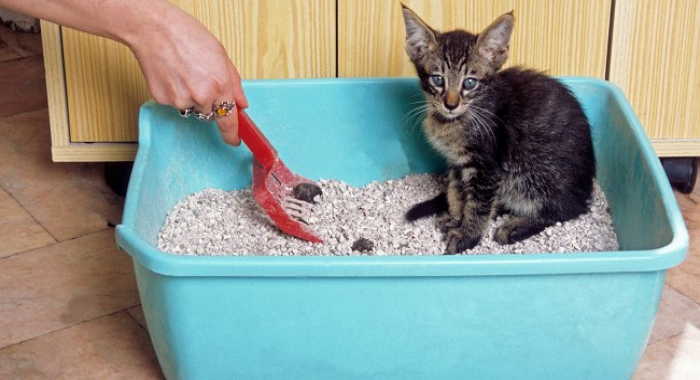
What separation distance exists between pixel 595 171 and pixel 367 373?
0.65 m

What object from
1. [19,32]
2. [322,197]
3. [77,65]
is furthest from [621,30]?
[19,32]

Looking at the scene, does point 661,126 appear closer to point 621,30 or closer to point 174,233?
point 621,30

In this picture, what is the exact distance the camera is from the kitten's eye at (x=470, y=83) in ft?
Result: 5.14

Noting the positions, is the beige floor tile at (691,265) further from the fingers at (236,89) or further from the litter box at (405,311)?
the fingers at (236,89)

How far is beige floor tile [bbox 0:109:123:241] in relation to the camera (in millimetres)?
1908

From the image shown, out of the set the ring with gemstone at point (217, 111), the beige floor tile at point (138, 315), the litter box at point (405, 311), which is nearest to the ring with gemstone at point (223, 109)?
the ring with gemstone at point (217, 111)

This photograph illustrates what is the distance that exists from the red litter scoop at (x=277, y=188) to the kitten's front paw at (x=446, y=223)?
225 mm

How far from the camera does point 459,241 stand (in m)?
1.60

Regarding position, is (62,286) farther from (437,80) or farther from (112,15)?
(437,80)

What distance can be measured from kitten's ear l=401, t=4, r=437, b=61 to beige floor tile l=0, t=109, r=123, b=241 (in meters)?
0.73

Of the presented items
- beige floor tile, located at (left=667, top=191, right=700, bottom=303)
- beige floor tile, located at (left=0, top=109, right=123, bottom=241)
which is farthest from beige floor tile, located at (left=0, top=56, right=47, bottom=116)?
beige floor tile, located at (left=667, top=191, right=700, bottom=303)

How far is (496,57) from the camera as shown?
1.57m

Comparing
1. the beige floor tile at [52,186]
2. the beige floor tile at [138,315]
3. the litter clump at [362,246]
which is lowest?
the beige floor tile at [138,315]

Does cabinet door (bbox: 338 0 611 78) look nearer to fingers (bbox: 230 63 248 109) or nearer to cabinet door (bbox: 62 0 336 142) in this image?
cabinet door (bbox: 62 0 336 142)
